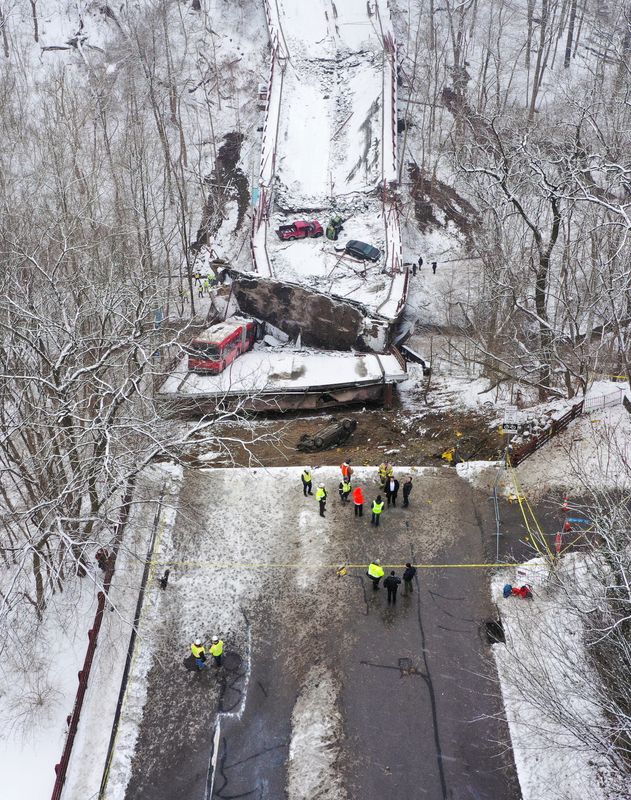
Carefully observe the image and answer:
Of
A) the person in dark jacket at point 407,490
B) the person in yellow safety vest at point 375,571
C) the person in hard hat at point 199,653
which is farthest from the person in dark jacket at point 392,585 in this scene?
the person in hard hat at point 199,653

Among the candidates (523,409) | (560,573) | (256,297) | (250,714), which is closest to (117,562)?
(250,714)

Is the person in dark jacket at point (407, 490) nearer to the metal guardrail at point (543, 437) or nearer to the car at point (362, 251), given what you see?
the metal guardrail at point (543, 437)

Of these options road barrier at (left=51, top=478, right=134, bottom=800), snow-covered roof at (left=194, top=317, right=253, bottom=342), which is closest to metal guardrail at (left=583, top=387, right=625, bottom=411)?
snow-covered roof at (left=194, top=317, right=253, bottom=342)

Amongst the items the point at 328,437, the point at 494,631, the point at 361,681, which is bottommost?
the point at 361,681

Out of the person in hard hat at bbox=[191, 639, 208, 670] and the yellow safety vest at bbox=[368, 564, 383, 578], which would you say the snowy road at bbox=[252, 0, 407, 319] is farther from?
the person in hard hat at bbox=[191, 639, 208, 670]

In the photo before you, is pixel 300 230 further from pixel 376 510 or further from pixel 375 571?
pixel 375 571

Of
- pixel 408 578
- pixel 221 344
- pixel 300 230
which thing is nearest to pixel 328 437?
pixel 221 344
